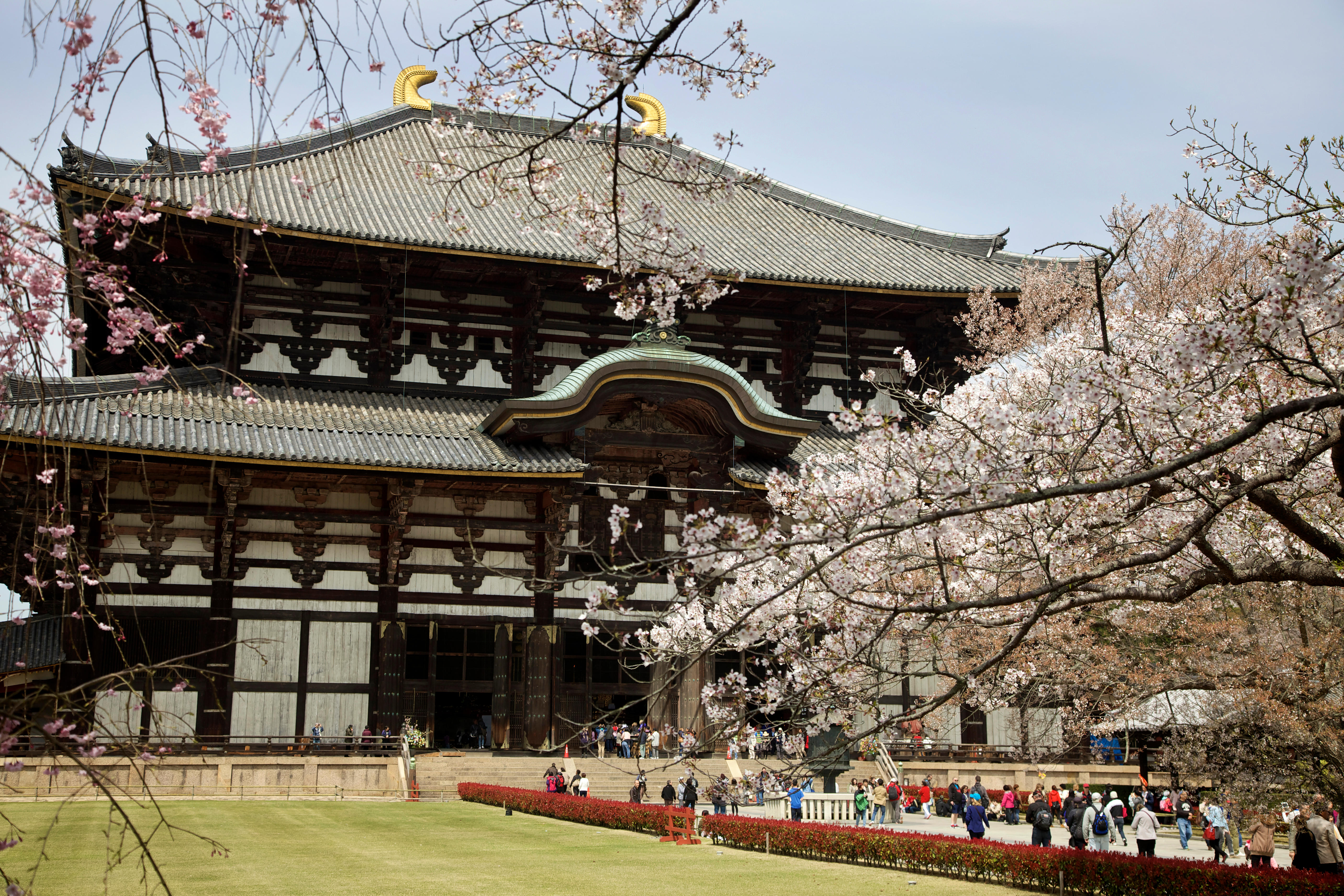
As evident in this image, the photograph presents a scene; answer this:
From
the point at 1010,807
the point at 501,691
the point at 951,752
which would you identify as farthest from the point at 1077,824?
the point at 501,691

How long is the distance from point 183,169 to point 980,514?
22434 mm

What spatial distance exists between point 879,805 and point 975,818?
4.33 m

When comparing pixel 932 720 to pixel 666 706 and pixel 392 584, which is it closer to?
pixel 666 706

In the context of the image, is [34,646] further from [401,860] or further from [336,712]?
[401,860]

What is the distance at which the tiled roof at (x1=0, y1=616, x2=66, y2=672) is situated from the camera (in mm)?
20219

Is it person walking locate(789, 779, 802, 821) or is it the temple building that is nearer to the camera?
person walking locate(789, 779, 802, 821)

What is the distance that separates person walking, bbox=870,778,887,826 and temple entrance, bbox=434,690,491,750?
879 centimetres

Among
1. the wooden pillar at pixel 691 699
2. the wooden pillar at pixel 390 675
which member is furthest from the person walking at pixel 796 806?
the wooden pillar at pixel 390 675

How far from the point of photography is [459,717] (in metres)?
30.3

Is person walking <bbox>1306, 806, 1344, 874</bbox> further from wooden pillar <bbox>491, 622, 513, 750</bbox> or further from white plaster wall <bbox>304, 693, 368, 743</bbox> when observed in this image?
white plaster wall <bbox>304, 693, 368, 743</bbox>

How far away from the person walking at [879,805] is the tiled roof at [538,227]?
11448 mm

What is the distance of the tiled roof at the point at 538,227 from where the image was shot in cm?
2466

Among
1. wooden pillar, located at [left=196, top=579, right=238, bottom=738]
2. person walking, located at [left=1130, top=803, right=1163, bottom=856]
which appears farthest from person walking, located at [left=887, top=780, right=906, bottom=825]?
wooden pillar, located at [left=196, top=579, right=238, bottom=738]

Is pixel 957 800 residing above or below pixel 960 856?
below
